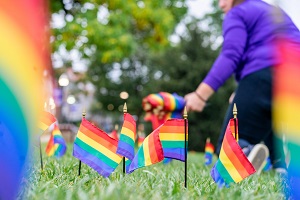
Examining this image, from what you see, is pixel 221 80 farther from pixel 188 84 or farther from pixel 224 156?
pixel 188 84

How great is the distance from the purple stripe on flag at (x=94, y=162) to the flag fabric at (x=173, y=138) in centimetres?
42

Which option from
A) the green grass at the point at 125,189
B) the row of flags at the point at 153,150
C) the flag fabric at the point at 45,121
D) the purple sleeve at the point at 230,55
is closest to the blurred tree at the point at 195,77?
the purple sleeve at the point at 230,55

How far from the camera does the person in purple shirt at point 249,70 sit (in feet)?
19.6

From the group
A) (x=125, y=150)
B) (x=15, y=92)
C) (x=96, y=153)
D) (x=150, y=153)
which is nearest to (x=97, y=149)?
(x=96, y=153)

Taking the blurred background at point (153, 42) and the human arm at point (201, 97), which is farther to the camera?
the blurred background at point (153, 42)

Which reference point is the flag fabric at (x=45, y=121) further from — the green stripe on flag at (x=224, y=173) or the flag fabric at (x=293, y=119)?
the flag fabric at (x=293, y=119)

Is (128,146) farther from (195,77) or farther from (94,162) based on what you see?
(195,77)

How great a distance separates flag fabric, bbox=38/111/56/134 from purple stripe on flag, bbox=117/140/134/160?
847mm

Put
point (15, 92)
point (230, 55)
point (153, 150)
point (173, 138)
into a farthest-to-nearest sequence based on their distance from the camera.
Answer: point (230, 55) → point (173, 138) → point (153, 150) → point (15, 92)

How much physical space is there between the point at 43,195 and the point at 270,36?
370 centimetres

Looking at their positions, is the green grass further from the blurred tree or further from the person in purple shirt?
the blurred tree

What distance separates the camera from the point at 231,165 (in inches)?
145

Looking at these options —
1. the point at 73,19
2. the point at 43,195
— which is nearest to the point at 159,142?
the point at 43,195

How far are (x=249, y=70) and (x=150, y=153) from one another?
255 cm
